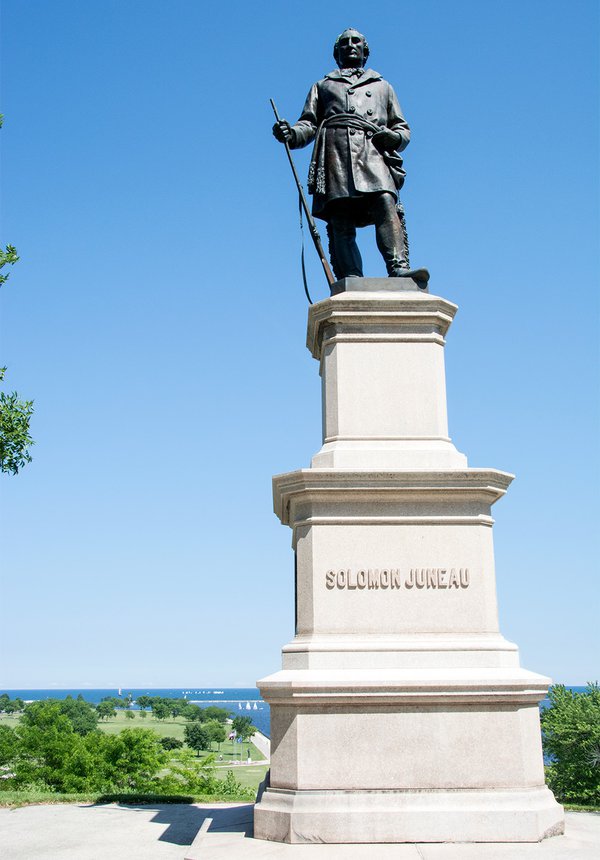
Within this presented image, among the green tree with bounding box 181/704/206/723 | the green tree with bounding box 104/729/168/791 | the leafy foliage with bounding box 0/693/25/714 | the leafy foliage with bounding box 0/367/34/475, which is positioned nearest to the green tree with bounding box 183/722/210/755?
the green tree with bounding box 181/704/206/723

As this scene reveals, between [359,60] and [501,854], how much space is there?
8.33 m

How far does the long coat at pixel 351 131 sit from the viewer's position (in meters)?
8.55

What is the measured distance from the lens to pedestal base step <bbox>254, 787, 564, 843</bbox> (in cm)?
596

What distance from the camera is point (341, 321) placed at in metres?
7.91

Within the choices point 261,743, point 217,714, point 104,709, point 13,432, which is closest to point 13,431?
point 13,432

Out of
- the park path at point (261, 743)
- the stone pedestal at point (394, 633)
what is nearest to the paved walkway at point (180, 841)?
the stone pedestal at point (394, 633)

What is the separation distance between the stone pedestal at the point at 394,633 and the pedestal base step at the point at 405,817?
1 cm

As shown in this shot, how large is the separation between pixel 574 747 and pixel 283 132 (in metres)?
9.40

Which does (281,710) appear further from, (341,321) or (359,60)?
(359,60)

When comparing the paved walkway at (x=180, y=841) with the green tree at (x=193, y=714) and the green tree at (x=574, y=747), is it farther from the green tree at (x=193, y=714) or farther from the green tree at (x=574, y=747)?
the green tree at (x=193, y=714)

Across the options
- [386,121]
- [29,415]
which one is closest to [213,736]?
[29,415]

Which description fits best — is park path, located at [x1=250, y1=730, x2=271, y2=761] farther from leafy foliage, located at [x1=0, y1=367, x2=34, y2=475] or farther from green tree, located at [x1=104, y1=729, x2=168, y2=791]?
leafy foliage, located at [x1=0, y1=367, x2=34, y2=475]

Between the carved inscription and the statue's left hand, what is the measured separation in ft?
15.7

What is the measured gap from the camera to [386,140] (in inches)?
341
